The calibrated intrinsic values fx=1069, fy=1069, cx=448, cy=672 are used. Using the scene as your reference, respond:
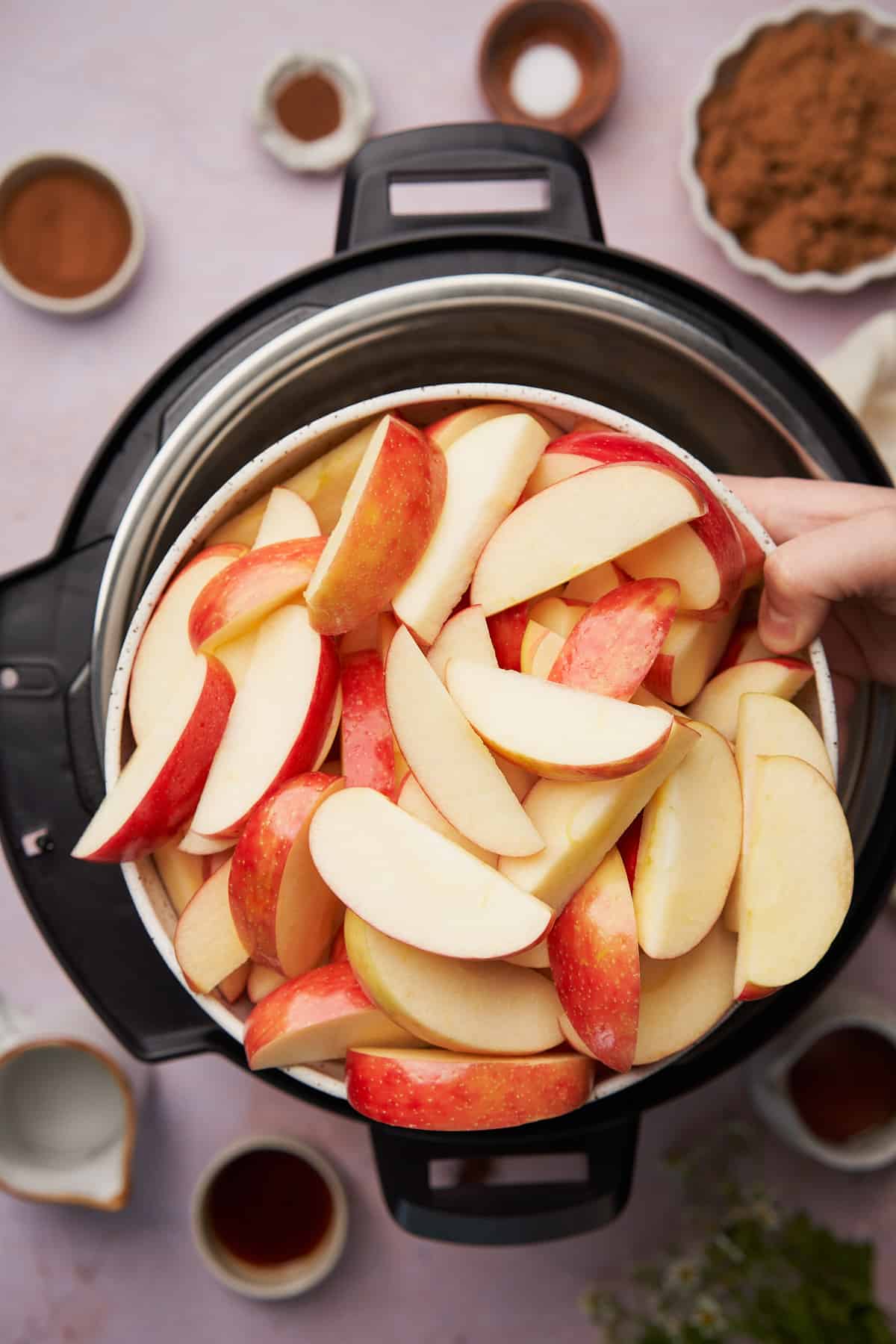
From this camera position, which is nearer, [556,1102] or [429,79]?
[556,1102]

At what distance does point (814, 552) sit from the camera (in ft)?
1.98

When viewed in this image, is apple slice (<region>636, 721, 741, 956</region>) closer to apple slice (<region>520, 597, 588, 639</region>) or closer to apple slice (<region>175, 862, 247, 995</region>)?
apple slice (<region>520, 597, 588, 639</region>)

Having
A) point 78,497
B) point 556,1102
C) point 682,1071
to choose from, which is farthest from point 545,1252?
point 78,497

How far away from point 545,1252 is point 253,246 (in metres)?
1.04

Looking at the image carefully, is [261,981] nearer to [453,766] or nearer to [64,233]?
[453,766]

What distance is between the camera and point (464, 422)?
Answer: 23.6 inches

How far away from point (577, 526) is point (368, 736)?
0.52 feet

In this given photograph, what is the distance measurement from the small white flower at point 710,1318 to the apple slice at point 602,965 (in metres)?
0.58

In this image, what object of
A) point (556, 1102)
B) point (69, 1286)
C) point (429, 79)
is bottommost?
point (69, 1286)

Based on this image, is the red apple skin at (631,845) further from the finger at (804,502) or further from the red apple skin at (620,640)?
the finger at (804,502)

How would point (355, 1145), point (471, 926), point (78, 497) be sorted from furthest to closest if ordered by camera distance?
point (355, 1145), point (78, 497), point (471, 926)

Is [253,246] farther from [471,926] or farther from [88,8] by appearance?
[471,926]

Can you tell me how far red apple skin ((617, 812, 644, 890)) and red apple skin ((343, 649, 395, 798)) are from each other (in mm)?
126

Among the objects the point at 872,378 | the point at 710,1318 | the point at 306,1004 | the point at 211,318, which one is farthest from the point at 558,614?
the point at 710,1318
